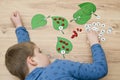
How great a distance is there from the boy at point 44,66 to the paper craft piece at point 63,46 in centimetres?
12

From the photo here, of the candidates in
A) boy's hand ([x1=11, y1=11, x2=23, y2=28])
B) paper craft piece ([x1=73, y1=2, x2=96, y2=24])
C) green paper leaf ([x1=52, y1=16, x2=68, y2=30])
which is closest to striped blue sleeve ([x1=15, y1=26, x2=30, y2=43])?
boy's hand ([x1=11, y1=11, x2=23, y2=28])

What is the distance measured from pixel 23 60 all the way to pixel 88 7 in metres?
0.46

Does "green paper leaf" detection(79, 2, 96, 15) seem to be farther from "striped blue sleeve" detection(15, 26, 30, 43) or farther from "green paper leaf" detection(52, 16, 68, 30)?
"striped blue sleeve" detection(15, 26, 30, 43)

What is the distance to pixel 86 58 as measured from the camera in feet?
4.42

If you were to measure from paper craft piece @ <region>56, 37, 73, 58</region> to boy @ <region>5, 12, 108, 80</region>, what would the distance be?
0.38 feet

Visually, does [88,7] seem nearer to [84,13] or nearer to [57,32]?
[84,13]

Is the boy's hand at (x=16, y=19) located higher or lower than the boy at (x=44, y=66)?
higher

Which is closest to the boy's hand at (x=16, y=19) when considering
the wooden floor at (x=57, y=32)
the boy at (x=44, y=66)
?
the wooden floor at (x=57, y=32)

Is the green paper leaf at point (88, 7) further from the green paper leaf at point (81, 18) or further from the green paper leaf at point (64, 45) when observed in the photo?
the green paper leaf at point (64, 45)

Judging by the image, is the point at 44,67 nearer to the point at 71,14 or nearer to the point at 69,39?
the point at 69,39

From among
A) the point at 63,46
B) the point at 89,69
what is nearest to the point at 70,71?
the point at 89,69

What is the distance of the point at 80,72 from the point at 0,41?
0.46 meters

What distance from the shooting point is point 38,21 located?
1414 millimetres

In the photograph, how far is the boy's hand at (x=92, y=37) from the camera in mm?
1317
